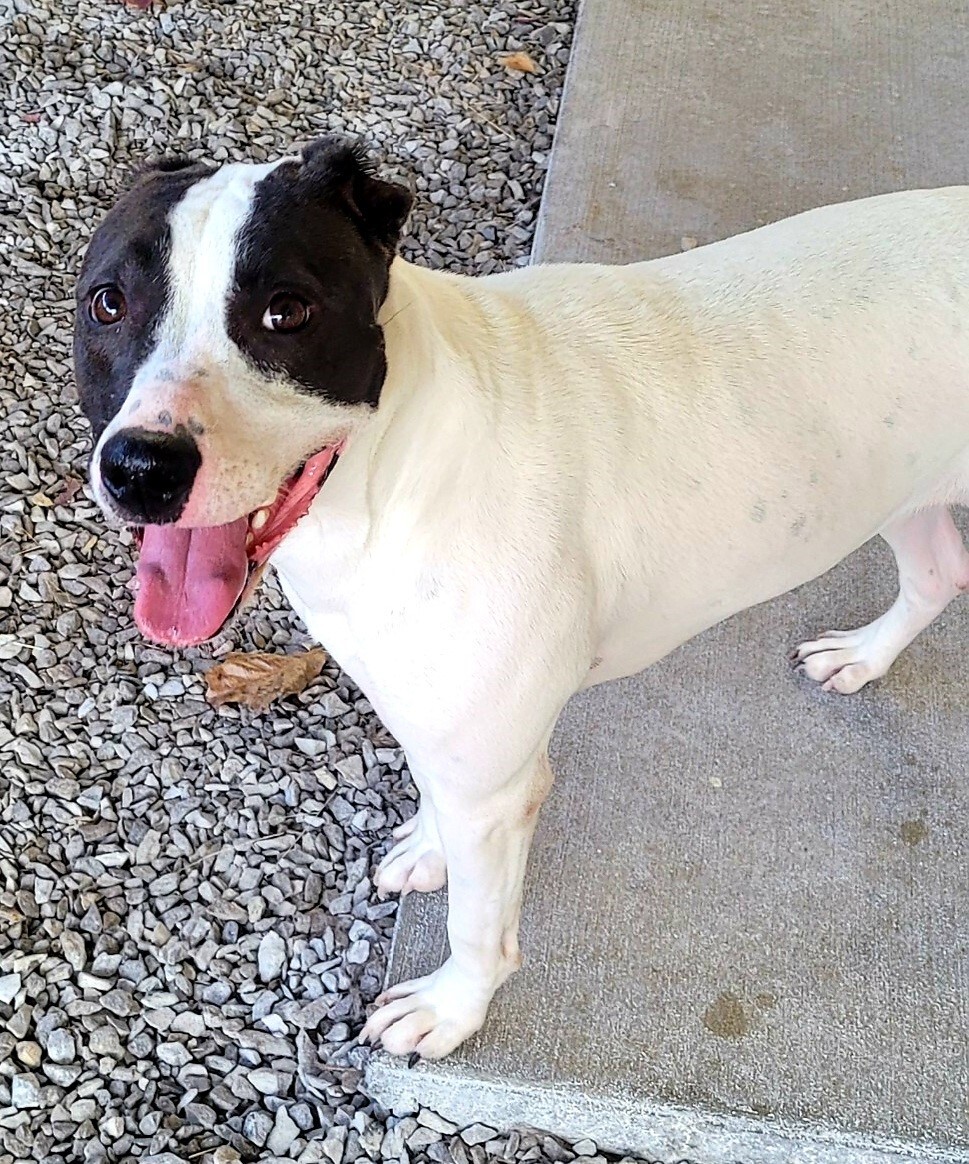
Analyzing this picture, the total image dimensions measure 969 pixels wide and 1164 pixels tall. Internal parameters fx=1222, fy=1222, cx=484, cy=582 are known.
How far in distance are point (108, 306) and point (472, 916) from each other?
1132 millimetres

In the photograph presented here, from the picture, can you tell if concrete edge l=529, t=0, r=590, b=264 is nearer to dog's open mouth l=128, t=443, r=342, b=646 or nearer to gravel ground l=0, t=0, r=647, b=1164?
gravel ground l=0, t=0, r=647, b=1164

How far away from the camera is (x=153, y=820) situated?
2.66m

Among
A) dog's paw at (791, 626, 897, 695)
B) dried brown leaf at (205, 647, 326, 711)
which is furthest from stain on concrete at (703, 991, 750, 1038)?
dried brown leaf at (205, 647, 326, 711)

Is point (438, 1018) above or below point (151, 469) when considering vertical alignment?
below

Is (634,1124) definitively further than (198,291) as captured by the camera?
Yes

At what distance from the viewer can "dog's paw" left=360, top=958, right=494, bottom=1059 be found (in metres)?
2.19

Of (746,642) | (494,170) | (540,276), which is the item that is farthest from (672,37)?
(540,276)

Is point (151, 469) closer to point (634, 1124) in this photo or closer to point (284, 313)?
point (284, 313)

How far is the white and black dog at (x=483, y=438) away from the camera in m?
1.42

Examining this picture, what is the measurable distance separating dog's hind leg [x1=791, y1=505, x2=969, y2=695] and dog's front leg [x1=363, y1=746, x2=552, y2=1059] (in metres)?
1.04

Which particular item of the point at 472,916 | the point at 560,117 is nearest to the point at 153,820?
the point at 472,916

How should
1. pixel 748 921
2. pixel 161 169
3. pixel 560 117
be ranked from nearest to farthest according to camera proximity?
pixel 161 169, pixel 748 921, pixel 560 117

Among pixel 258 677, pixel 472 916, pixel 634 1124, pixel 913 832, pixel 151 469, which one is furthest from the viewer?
pixel 258 677

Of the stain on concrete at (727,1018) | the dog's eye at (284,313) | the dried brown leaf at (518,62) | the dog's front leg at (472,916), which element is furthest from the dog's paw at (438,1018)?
the dried brown leaf at (518,62)
